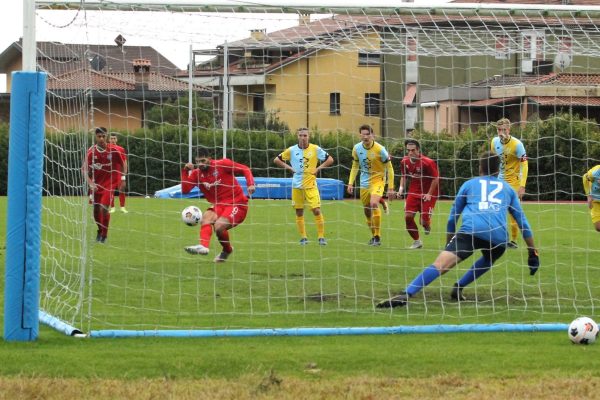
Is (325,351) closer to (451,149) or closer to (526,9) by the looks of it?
(526,9)

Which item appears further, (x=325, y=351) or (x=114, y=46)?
(x=114, y=46)

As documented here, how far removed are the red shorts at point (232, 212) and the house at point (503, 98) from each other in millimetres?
3072

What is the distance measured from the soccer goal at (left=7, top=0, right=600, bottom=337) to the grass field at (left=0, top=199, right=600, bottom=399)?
0.22ft

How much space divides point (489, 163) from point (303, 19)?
230 centimetres

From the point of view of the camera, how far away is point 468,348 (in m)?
8.69

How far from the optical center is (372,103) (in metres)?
12.2

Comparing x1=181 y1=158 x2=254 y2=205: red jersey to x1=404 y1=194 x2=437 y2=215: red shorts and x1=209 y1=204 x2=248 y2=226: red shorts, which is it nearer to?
x1=209 y1=204 x2=248 y2=226: red shorts

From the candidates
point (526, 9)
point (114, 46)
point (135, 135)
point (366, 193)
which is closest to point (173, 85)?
point (114, 46)

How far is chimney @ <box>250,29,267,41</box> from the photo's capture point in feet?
35.8

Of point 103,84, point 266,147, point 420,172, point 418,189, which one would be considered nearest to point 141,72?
point 103,84

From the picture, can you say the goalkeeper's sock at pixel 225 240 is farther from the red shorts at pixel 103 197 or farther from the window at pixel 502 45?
the window at pixel 502 45

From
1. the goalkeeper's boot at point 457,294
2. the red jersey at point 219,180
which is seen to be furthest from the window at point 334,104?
the red jersey at point 219,180

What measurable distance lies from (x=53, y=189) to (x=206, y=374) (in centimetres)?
388

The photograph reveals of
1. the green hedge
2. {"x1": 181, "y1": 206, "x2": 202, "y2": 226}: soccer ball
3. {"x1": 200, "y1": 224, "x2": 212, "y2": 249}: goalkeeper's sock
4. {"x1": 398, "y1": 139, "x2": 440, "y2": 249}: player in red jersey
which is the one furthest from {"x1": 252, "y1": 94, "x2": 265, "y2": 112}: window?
{"x1": 398, "y1": 139, "x2": 440, "y2": 249}: player in red jersey
